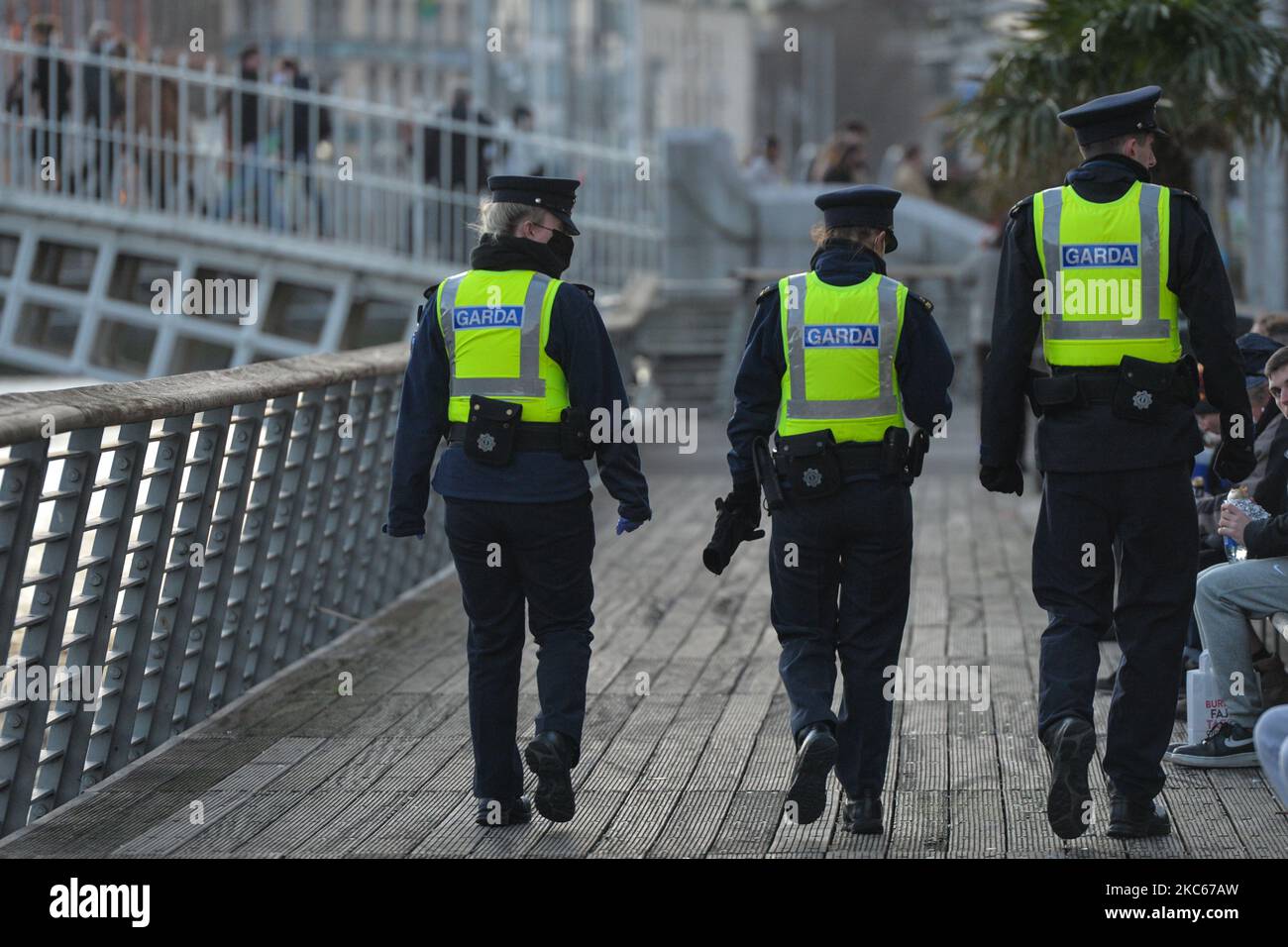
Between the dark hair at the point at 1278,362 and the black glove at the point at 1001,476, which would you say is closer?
the black glove at the point at 1001,476

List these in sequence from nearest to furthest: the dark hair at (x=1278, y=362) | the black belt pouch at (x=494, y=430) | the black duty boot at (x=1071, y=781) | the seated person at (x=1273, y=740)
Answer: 1. the seated person at (x=1273, y=740)
2. the black duty boot at (x=1071, y=781)
3. the black belt pouch at (x=494, y=430)
4. the dark hair at (x=1278, y=362)

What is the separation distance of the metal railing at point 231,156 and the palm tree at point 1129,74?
6.92m

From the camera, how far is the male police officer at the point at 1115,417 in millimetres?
5523

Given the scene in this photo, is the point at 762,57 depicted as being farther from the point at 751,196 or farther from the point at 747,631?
the point at 747,631

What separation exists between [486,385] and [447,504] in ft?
1.11

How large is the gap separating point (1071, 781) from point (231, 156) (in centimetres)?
1322

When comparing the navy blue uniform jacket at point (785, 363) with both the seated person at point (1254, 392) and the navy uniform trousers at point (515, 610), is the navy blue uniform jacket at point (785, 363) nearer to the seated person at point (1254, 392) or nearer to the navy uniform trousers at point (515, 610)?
the navy uniform trousers at point (515, 610)

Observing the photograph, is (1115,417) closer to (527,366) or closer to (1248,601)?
(1248,601)

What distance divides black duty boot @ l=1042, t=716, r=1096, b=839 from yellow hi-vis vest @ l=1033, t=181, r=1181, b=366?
3.07 feet

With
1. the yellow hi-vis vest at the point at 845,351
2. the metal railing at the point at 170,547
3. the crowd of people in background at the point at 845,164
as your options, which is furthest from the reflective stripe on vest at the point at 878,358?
the crowd of people in background at the point at 845,164

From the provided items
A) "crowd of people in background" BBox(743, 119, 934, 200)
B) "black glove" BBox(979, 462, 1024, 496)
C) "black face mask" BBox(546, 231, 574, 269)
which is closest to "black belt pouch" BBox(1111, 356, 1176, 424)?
"black glove" BBox(979, 462, 1024, 496)

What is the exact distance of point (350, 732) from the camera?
7.18m

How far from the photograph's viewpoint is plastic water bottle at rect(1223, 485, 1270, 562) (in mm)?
6266
